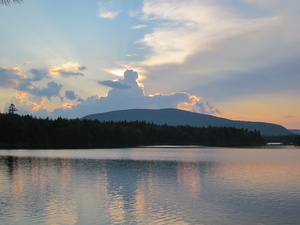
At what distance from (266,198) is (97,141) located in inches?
6584

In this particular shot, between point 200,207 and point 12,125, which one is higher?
point 12,125

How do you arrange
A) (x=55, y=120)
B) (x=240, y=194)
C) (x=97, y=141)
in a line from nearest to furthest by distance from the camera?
1. (x=240, y=194)
2. (x=55, y=120)
3. (x=97, y=141)

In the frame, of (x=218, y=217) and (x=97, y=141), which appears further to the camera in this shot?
(x=97, y=141)

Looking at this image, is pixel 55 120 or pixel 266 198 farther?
pixel 55 120

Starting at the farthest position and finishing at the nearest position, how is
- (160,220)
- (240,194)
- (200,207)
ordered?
(240,194) → (200,207) → (160,220)

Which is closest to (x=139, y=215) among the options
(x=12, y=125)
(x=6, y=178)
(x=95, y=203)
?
(x=95, y=203)

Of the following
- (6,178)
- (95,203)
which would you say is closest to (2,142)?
(6,178)

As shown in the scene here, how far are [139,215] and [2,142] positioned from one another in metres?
144

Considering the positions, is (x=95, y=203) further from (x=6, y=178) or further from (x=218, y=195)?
(x=6, y=178)

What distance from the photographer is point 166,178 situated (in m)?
42.4

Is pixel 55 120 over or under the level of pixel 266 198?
over

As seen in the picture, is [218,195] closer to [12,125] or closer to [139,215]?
[139,215]

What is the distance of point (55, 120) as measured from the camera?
175000 mm

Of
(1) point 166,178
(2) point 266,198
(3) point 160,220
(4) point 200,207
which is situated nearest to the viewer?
(3) point 160,220
